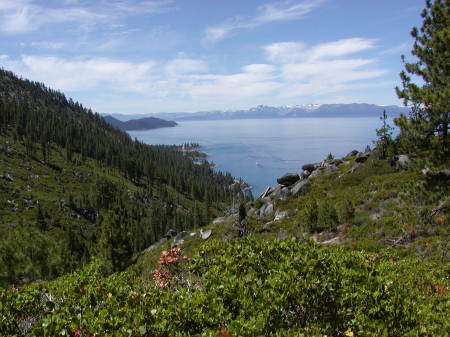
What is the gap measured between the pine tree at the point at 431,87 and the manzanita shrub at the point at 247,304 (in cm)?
1061

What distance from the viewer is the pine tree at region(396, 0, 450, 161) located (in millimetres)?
15519

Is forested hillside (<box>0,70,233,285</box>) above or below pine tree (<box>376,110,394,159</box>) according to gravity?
below

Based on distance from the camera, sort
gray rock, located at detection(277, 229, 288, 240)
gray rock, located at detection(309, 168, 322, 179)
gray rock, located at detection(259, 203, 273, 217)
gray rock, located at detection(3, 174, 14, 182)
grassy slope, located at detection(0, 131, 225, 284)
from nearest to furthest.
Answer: gray rock, located at detection(277, 229, 288, 240)
gray rock, located at detection(259, 203, 273, 217)
grassy slope, located at detection(0, 131, 225, 284)
gray rock, located at detection(309, 168, 322, 179)
gray rock, located at detection(3, 174, 14, 182)

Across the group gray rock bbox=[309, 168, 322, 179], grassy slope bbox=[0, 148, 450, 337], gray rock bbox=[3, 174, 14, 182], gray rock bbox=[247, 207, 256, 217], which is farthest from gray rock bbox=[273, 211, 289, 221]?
gray rock bbox=[3, 174, 14, 182]

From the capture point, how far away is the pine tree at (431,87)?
15.5 m

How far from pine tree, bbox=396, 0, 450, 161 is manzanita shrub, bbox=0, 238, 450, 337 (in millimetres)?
10613

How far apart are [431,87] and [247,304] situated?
15842mm

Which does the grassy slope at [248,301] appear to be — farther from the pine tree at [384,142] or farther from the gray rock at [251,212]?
the gray rock at [251,212]

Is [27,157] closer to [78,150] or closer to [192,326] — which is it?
[78,150]

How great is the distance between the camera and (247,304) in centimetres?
638

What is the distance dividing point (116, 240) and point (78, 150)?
175639 millimetres

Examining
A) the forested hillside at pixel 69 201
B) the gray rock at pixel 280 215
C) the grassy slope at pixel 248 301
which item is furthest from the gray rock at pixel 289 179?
the grassy slope at pixel 248 301

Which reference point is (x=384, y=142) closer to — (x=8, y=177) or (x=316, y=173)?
(x=316, y=173)

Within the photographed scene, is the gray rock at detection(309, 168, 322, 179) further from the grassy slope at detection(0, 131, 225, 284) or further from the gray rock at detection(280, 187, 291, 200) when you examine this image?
the grassy slope at detection(0, 131, 225, 284)
